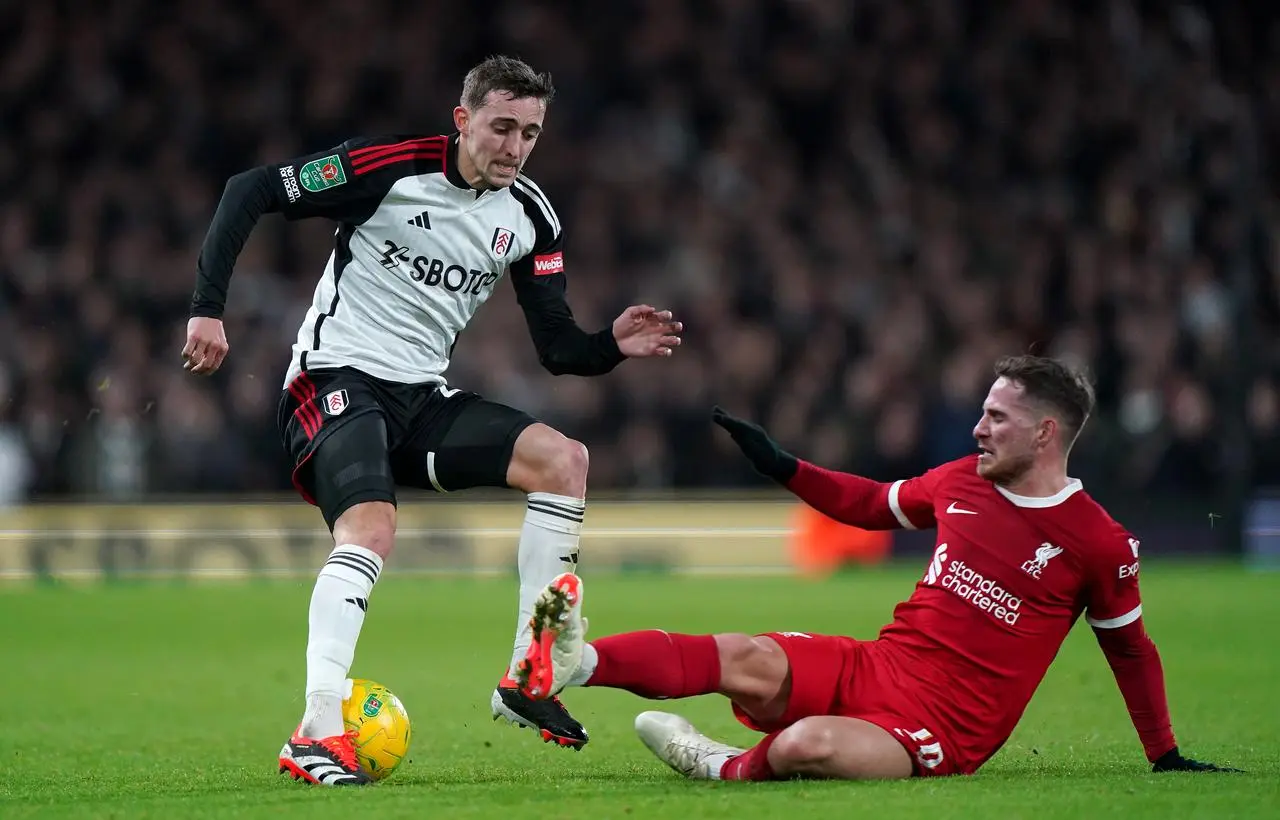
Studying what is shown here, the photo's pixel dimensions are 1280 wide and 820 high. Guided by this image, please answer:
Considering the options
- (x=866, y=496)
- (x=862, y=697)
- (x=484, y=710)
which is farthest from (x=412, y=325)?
(x=484, y=710)

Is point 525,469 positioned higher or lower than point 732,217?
lower

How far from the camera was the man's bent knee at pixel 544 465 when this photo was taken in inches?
223

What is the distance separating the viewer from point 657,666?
4.99m

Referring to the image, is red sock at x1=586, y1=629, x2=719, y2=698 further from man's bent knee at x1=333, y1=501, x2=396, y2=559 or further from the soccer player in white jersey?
man's bent knee at x1=333, y1=501, x2=396, y2=559

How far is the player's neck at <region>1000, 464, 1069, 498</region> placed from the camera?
17.3ft

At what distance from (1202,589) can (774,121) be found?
7.97 m

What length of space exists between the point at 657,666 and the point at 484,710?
2.72 meters

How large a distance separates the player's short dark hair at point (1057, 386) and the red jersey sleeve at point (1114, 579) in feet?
1.12

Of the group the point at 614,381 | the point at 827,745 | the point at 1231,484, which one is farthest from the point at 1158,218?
the point at 827,745

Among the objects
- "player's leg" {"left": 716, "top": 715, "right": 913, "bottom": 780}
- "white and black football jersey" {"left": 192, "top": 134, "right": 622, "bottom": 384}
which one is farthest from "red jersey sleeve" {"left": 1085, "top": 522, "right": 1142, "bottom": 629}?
"white and black football jersey" {"left": 192, "top": 134, "right": 622, "bottom": 384}

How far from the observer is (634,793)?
16.1 ft

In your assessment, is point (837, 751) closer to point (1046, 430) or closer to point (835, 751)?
point (835, 751)

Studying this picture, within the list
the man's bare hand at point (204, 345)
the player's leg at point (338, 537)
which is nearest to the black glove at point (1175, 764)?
the player's leg at point (338, 537)

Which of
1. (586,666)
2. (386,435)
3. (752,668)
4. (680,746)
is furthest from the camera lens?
(386,435)
